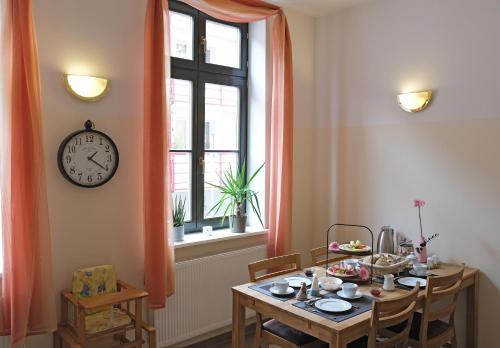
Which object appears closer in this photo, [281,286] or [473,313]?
[281,286]

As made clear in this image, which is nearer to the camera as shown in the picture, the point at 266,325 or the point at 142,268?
the point at 266,325

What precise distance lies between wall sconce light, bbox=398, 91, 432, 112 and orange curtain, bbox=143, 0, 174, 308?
5.99ft

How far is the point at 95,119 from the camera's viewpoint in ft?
9.21

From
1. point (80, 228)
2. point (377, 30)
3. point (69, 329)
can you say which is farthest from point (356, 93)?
point (69, 329)

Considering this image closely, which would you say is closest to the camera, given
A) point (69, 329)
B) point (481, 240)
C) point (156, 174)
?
point (69, 329)

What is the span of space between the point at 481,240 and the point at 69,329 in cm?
279

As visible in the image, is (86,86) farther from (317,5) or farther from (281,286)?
(317,5)

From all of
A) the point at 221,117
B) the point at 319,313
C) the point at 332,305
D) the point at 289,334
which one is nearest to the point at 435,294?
the point at 332,305

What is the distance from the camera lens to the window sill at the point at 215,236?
3.27 m

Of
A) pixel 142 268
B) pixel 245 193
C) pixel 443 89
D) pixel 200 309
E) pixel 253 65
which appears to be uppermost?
pixel 253 65

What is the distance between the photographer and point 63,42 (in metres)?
2.66

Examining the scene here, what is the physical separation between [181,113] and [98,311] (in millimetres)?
1611

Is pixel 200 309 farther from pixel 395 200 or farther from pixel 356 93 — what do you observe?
pixel 356 93

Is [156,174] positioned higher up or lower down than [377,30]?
lower down
